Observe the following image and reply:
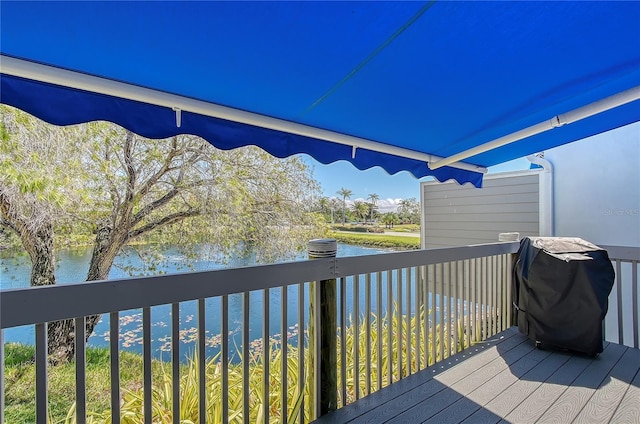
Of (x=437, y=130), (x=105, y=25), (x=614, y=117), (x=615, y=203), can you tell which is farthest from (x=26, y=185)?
(x=615, y=203)

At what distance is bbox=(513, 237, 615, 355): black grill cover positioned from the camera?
2.78 m

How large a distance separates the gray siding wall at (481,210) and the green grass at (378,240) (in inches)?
22.1

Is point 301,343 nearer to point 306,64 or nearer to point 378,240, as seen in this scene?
point 306,64

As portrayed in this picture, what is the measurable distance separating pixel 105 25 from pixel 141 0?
240 mm

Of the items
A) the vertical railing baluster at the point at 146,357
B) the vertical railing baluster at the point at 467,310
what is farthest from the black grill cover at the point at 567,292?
the vertical railing baluster at the point at 146,357

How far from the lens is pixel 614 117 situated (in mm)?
2625

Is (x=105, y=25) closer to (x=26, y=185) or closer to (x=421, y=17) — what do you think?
(x=421, y=17)

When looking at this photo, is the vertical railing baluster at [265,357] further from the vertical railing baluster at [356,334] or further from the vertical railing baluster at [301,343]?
the vertical railing baluster at [356,334]

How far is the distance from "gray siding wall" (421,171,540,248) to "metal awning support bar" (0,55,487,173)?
372 cm

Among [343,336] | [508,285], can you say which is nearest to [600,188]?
[508,285]

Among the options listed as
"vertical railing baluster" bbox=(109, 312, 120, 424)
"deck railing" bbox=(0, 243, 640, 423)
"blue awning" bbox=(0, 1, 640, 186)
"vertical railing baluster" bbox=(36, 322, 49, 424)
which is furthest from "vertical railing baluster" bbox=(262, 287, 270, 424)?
"blue awning" bbox=(0, 1, 640, 186)

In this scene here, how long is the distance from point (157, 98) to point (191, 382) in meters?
2.06

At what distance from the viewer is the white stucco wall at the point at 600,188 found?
402cm

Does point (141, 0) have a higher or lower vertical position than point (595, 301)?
higher
